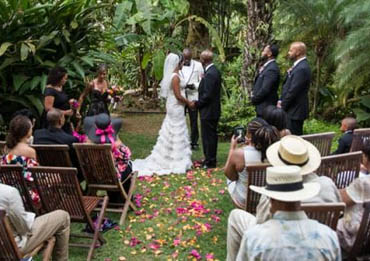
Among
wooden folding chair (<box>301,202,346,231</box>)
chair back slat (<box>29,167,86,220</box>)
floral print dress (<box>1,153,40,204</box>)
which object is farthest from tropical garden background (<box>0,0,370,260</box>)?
wooden folding chair (<box>301,202,346,231</box>)

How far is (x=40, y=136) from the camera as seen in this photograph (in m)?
5.60

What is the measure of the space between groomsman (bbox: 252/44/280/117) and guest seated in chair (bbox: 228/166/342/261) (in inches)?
188

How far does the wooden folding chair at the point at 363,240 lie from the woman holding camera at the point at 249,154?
1253 mm

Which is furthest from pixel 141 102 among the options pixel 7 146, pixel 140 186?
pixel 7 146

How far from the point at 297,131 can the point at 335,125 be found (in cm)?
478

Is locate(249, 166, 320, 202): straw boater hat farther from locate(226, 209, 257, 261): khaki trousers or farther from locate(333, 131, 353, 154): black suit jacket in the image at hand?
locate(333, 131, 353, 154): black suit jacket

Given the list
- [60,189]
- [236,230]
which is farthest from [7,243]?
[236,230]

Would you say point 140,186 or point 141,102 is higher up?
point 140,186

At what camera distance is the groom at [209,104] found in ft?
25.1

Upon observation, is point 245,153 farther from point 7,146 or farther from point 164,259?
point 7,146

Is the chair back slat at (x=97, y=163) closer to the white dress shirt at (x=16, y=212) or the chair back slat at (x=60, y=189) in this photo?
the chair back slat at (x=60, y=189)

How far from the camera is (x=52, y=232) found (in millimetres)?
4098

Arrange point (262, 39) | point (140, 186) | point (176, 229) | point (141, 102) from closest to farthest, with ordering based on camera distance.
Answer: point (176, 229) → point (140, 186) → point (262, 39) → point (141, 102)

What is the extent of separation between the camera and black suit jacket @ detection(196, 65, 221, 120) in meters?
7.64
